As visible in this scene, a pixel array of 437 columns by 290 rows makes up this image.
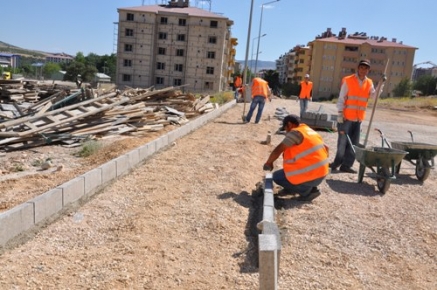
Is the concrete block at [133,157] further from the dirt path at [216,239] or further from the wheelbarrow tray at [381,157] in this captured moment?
the wheelbarrow tray at [381,157]

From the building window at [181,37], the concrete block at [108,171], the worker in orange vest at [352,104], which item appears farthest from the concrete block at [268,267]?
the building window at [181,37]

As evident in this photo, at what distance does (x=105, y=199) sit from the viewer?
5.12 metres

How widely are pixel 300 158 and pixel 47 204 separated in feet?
9.88

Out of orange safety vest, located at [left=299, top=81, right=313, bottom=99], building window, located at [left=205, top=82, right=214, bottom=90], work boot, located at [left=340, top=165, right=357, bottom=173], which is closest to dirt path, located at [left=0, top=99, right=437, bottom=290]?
work boot, located at [left=340, top=165, right=357, bottom=173]

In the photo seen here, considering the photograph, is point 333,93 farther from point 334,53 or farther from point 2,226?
point 2,226

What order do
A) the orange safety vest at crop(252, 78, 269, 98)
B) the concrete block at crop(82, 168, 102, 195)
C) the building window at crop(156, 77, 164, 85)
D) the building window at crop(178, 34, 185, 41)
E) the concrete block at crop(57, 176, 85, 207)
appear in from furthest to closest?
the building window at crop(156, 77, 164, 85), the building window at crop(178, 34, 185, 41), the orange safety vest at crop(252, 78, 269, 98), the concrete block at crop(82, 168, 102, 195), the concrete block at crop(57, 176, 85, 207)

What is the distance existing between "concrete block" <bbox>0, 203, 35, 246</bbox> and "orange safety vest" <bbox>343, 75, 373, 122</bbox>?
528 cm

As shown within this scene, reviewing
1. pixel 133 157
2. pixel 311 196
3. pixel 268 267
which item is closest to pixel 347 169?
pixel 311 196

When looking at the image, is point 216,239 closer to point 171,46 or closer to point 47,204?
point 47,204

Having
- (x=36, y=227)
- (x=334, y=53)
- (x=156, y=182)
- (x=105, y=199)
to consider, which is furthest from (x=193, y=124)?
(x=334, y=53)

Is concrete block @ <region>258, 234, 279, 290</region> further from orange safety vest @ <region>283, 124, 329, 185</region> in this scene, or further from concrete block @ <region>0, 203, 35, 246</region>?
orange safety vest @ <region>283, 124, 329, 185</region>

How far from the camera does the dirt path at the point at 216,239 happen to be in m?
3.31

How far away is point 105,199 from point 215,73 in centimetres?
5534

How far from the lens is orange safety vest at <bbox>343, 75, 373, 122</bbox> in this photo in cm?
705
